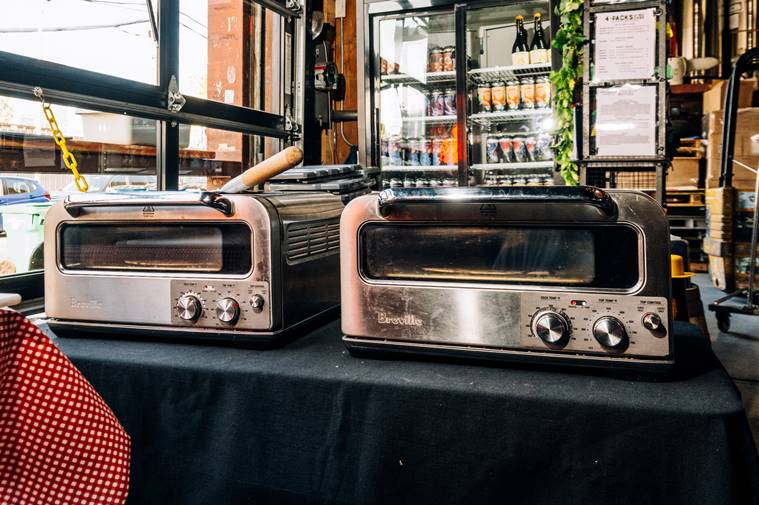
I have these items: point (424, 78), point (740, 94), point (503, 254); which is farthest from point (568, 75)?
point (740, 94)

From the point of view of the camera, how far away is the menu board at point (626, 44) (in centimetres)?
232

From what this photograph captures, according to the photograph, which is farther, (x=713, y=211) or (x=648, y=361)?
(x=713, y=211)

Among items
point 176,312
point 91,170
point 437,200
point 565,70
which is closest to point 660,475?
point 437,200

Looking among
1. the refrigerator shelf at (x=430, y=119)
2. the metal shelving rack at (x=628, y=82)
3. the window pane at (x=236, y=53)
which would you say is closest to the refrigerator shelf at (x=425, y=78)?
the refrigerator shelf at (x=430, y=119)

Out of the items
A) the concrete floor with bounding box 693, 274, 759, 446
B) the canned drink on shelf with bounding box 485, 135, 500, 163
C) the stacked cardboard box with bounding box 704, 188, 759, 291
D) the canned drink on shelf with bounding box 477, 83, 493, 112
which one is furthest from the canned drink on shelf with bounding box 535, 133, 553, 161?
the stacked cardboard box with bounding box 704, 188, 759, 291

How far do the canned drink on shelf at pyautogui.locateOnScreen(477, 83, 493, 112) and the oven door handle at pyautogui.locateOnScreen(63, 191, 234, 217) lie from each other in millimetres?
3116

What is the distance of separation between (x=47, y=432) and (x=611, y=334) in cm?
78

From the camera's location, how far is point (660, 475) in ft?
2.73

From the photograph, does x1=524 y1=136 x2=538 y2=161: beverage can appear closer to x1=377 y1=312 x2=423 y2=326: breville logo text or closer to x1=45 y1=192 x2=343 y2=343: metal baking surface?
x1=45 y1=192 x2=343 y2=343: metal baking surface

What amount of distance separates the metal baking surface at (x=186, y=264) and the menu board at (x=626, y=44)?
1.61m

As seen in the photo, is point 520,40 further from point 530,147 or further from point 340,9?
point 340,9

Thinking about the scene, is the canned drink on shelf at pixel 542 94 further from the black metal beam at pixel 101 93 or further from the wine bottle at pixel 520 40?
the black metal beam at pixel 101 93

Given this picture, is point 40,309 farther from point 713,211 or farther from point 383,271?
point 713,211

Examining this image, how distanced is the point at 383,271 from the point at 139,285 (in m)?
0.51
